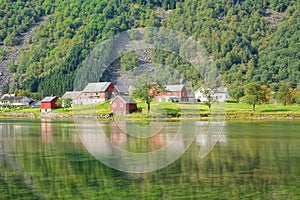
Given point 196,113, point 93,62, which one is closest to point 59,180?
point 196,113

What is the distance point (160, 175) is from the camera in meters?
24.3

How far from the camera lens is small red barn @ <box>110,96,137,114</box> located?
267 feet

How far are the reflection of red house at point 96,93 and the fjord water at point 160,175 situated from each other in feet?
229

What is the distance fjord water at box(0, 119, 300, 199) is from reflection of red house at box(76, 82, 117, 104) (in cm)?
6967

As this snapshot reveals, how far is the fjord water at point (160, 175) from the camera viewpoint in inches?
813

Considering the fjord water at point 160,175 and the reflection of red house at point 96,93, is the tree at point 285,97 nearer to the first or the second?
the reflection of red house at point 96,93

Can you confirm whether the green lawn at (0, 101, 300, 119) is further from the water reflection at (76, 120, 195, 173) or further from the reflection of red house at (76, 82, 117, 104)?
the water reflection at (76, 120, 195, 173)

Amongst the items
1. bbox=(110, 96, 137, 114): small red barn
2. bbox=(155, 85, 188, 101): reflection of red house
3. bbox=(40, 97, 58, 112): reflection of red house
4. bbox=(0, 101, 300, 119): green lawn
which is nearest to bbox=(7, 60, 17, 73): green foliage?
bbox=(40, 97, 58, 112): reflection of red house

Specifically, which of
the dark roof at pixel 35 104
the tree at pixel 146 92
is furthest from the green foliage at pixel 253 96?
the dark roof at pixel 35 104

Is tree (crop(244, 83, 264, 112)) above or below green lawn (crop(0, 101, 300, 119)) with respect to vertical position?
above

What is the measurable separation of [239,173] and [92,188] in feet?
20.8

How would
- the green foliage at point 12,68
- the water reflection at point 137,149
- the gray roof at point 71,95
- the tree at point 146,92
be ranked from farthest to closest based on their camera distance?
1. the green foliage at point 12,68
2. the gray roof at point 71,95
3. the tree at point 146,92
4. the water reflection at point 137,149

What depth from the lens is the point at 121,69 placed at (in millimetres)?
157500

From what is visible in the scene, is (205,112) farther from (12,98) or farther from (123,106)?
(12,98)
